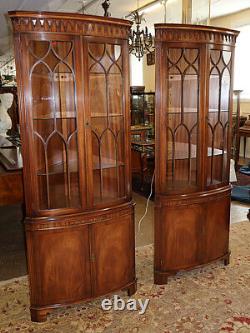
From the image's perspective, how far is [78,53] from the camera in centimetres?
201

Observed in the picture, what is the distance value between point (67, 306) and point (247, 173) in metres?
4.54

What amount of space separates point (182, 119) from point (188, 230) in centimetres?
88

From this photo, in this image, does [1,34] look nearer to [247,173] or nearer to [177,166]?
[247,173]

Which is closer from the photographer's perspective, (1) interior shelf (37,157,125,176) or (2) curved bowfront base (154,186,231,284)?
(1) interior shelf (37,157,125,176)

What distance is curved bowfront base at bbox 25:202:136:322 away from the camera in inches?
84.3

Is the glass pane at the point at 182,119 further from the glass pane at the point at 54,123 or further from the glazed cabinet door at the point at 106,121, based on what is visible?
the glass pane at the point at 54,123

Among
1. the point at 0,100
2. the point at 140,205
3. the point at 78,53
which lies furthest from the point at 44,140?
the point at 140,205

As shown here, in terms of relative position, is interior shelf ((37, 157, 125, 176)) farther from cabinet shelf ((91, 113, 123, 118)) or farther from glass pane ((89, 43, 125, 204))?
cabinet shelf ((91, 113, 123, 118))

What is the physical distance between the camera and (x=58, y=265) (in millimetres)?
2203

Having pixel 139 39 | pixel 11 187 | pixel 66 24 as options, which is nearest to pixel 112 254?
pixel 11 187

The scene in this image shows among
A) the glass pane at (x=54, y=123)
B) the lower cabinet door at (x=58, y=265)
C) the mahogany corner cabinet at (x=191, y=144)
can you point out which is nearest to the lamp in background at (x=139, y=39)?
the mahogany corner cabinet at (x=191, y=144)

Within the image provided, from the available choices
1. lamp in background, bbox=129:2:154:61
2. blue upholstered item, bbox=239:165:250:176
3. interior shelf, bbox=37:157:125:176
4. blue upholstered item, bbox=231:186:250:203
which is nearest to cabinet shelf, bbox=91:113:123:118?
interior shelf, bbox=37:157:125:176

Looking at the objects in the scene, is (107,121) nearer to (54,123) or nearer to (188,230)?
(54,123)

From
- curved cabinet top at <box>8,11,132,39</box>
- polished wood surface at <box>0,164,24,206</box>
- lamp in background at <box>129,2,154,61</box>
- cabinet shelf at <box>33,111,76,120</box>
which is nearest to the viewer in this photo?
curved cabinet top at <box>8,11,132,39</box>
